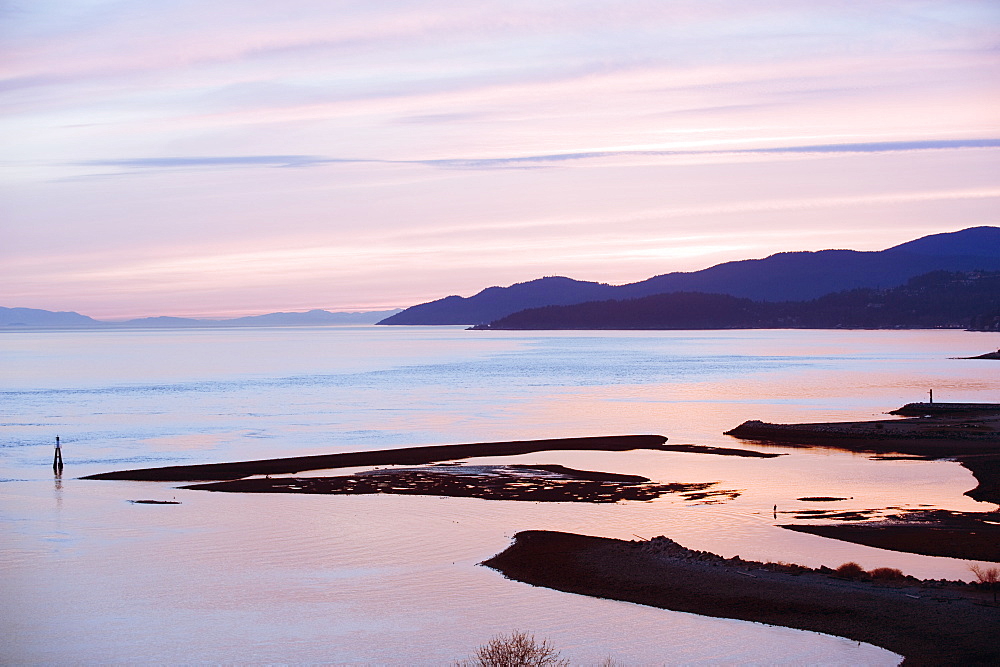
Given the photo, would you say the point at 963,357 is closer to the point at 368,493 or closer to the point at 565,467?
the point at 565,467

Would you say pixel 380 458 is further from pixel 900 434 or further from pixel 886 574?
pixel 886 574

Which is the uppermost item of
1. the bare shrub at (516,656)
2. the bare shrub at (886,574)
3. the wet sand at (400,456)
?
the wet sand at (400,456)

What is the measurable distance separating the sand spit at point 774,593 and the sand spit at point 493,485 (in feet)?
26.6

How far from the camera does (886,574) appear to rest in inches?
865

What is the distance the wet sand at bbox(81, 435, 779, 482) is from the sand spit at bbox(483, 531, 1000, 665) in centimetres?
1716

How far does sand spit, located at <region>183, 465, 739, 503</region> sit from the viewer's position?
34.9 meters

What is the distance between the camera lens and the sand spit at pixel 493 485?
3491 centimetres

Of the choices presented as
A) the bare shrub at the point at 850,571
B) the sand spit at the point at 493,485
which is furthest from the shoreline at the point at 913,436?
the bare shrub at the point at 850,571

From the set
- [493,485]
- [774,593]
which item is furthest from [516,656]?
[493,485]

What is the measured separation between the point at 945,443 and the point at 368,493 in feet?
87.6

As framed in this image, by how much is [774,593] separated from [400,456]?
2571 centimetres

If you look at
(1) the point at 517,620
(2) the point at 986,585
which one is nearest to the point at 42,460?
(1) the point at 517,620

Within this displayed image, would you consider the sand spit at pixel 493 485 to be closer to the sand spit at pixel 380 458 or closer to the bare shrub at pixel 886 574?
the sand spit at pixel 380 458

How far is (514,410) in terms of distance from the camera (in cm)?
7081
